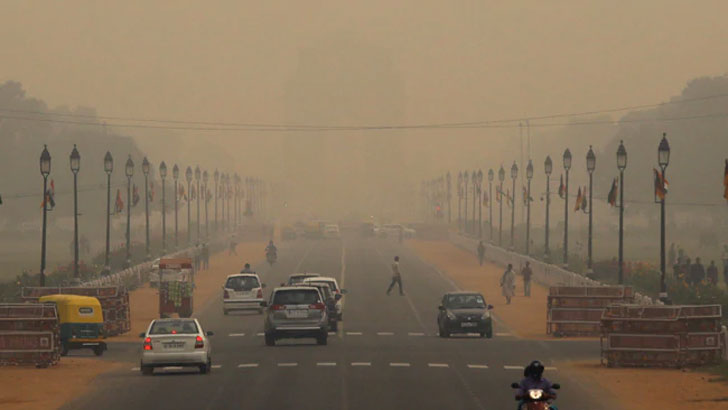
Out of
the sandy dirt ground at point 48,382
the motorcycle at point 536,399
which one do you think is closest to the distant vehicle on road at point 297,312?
the sandy dirt ground at point 48,382

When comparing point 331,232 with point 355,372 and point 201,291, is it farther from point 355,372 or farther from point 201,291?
point 355,372

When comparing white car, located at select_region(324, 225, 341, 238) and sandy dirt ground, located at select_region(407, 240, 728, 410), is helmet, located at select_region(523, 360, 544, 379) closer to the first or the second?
sandy dirt ground, located at select_region(407, 240, 728, 410)

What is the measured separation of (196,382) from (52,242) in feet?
498

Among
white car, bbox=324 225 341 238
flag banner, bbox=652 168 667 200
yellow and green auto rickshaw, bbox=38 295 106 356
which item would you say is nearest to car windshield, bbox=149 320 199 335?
yellow and green auto rickshaw, bbox=38 295 106 356

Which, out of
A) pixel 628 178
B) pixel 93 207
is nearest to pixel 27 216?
pixel 93 207

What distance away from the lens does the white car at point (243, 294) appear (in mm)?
57031

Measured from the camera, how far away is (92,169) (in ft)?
584

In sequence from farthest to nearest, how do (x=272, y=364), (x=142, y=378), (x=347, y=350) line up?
(x=347, y=350), (x=272, y=364), (x=142, y=378)

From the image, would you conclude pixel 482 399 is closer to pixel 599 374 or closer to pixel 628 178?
pixel 599 374

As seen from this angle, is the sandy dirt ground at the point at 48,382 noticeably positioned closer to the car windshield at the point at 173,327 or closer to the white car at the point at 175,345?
the white car at the point at 175,345

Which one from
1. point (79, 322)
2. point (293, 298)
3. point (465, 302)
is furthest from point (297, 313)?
point (465, 302)

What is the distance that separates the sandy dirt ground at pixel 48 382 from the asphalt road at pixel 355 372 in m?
0.55

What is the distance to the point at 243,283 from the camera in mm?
57781

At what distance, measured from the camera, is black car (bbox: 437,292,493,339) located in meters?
45.7
